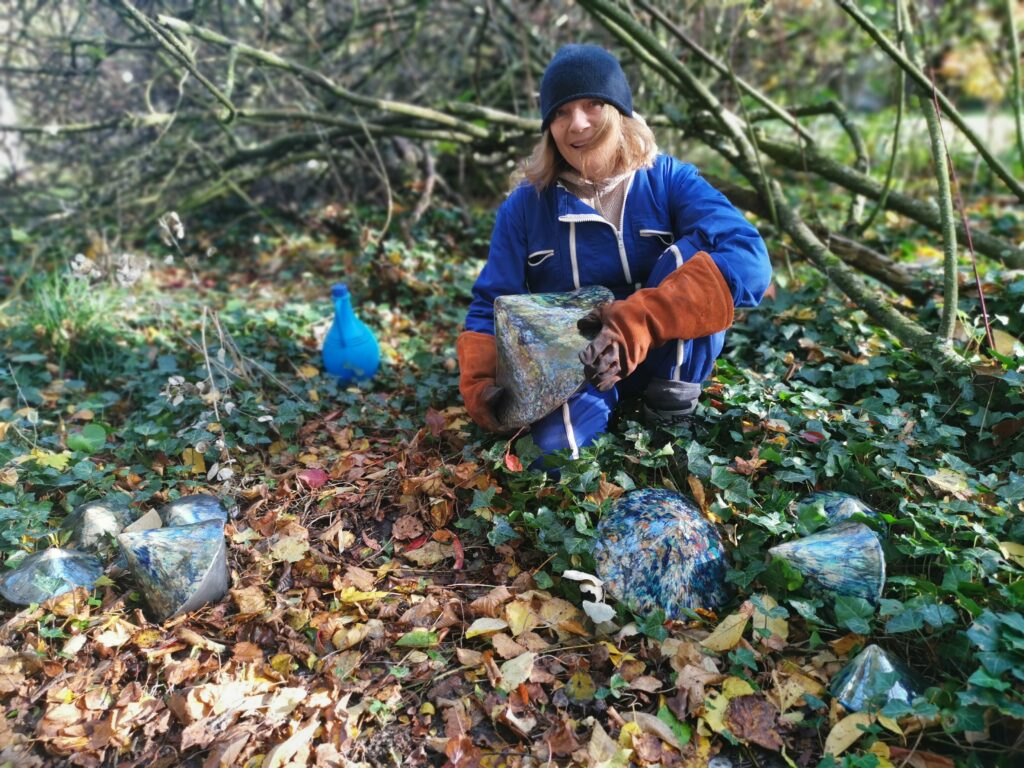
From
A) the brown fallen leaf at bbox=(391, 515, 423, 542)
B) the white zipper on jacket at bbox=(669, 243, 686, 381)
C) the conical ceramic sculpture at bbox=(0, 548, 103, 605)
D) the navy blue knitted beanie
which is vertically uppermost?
the navy blue knitted beanie

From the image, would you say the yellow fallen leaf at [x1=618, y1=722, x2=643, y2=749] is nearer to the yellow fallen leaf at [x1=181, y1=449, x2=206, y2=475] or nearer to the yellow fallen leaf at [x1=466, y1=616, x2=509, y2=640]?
the yellow fallen leaf at [x1=466, y1=616, x2=509, y2=640]

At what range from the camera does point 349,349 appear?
304 cm

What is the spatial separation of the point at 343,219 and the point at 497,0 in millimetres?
1725

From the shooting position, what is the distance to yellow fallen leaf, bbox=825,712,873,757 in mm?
1522

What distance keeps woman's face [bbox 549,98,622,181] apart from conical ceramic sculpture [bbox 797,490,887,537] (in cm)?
120

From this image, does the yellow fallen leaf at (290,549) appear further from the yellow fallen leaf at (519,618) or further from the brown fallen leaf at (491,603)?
the yellow fallen leaf at (519,618)

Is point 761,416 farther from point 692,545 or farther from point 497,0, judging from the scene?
point 497,0

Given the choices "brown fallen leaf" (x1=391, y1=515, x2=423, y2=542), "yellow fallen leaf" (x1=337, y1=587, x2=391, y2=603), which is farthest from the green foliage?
"yellow fallen leaf" (x1=337, y1=587, x2=391, y2=603)

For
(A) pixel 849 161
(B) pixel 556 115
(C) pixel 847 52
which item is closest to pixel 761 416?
(B) pixel 556 115

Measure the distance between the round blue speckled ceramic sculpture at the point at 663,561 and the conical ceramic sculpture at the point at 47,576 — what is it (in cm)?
146

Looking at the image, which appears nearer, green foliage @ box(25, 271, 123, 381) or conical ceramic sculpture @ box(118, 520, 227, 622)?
conical ceramic sculpture @ box(118, 520, 227, 622)

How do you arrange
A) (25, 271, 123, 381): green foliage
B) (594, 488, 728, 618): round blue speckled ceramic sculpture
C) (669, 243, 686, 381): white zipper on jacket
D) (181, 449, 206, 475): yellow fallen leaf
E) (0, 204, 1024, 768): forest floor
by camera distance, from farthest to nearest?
(25, 271, 123, 381): green foliage → (181, 449, 206, 475): yellow fallen leaf → (669, 243, 686, 381): white zipper on jacket → (594, 488, 728, 618): round blue speckled ceramic sculpture → (0, 204, 1024, 768): forest floor

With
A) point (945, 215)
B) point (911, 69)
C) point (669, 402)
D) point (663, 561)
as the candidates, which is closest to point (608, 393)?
point (669, 402)

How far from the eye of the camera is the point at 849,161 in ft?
18.8
